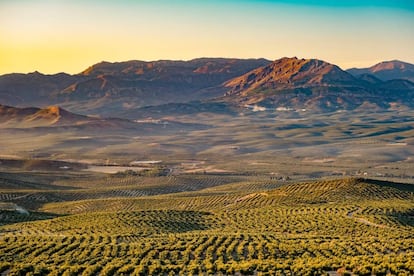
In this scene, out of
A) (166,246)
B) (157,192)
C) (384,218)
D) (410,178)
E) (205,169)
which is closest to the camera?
(166,246)

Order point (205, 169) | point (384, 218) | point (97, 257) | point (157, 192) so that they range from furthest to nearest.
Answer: point (205, 169) → point (157, 192) → point (384, 218) → point (97, 257)

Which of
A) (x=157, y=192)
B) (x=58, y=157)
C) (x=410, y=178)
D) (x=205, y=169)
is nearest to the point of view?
(x=157, y=192)

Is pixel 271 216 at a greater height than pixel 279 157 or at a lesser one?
greater

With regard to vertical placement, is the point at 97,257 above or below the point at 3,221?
above

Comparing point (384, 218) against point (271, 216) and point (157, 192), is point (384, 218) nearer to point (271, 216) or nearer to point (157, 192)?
point (271, 216)

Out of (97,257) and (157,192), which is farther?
(157,192)

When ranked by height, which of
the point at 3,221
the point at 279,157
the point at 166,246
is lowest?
the point at 279,157

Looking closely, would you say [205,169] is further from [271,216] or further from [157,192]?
[271,216]

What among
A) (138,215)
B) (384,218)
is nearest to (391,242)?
(384,218)

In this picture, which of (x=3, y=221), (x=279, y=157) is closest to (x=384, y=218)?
(x=3, y=221)
